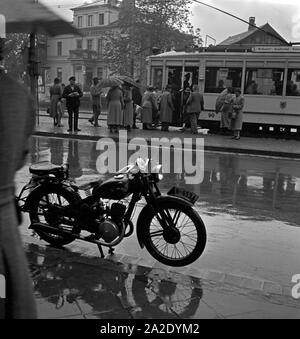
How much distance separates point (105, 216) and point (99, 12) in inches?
3200

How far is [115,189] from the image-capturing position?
15.5 feet

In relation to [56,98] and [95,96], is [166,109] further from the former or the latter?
[56,98]

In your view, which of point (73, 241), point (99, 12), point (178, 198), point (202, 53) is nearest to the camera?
point (178, 198)

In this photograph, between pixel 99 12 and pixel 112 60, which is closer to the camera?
pixel 112 60

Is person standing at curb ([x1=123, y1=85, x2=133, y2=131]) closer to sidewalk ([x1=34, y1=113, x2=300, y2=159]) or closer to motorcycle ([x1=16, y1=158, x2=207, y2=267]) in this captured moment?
sidewalk ([x1=34, y1=113, x2=300, y2=159])

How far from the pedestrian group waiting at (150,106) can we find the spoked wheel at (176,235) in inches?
486

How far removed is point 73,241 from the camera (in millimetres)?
5438

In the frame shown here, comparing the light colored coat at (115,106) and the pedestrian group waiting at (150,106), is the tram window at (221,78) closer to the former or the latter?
the pedestrian group waiting at (150,106)

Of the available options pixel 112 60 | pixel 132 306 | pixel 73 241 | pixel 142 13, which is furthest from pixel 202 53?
pixel 112 60

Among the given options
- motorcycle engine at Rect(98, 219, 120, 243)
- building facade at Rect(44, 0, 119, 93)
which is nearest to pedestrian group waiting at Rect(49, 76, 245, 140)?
motorcycle engine at Rect(98, 219, 120, 243)

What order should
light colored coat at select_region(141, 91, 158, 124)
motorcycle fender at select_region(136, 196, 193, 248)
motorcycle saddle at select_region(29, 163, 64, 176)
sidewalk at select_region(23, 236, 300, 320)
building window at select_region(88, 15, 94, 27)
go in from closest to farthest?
sidewalk at select_region(23, 236, 300, 320)
motorcycle fender at select_region(136, 196, 193, 248)
motorcycle saddle at select_region(29, 163, 64, 176)
light colored coat at select_region(141, 91, 158, 124)
building window at select_region(88, 15, 94, 27)

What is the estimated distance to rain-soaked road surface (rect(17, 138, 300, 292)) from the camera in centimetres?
517

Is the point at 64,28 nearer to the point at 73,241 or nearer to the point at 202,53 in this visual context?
the point at 73,241

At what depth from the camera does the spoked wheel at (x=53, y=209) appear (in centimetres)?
504
